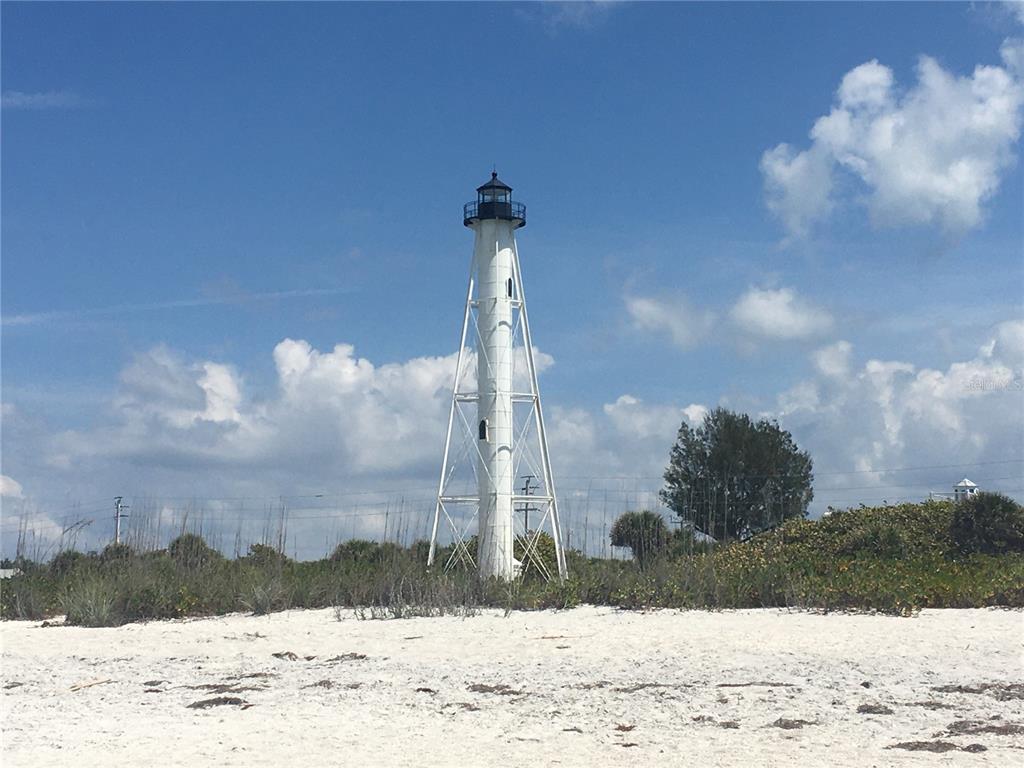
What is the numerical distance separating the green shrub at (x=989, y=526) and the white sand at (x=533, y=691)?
9.22 metres

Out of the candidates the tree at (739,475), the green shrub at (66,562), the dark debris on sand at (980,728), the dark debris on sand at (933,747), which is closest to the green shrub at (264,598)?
the green shrub at (66,562)

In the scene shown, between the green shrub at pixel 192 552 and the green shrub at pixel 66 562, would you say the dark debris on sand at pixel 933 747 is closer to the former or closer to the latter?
the green shrub at pixel 192 552

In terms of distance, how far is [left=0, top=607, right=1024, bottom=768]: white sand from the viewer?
33.2 ft

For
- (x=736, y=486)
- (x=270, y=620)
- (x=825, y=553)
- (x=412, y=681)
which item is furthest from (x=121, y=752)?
(x=736, y=486)

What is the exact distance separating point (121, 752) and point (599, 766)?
431cm

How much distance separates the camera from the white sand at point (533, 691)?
33.2ft

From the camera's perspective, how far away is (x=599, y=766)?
947 centimetres

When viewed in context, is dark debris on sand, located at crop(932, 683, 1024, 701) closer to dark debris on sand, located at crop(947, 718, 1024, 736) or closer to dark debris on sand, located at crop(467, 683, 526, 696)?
dark debris on sand, located at crop(947, 718, 1024, 736)

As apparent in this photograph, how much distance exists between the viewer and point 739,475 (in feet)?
152

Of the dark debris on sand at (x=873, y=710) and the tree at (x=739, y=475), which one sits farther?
the tree at (x=739, y=475)

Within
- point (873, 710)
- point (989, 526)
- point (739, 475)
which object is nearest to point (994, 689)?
point (873, 710)

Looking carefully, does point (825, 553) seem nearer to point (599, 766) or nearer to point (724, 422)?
point (599, 766)

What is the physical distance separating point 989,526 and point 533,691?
1797 cm

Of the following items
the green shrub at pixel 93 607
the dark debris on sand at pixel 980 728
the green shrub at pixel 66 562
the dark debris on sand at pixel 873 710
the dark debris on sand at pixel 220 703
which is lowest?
the dark debris on sand at pixel 980 728
